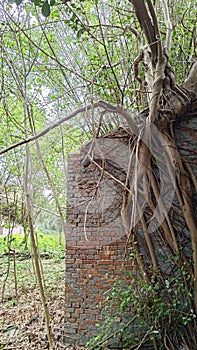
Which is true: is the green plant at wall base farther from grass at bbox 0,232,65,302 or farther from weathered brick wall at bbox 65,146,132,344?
grass at bbox 0,232,65,302

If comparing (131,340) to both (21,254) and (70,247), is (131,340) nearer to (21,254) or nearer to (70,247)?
(70,247)

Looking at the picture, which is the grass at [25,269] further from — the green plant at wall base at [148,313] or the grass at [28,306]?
the green plant at wall base at [148,313]

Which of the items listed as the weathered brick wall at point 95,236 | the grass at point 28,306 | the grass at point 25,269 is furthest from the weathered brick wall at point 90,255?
the grass at point 25,269

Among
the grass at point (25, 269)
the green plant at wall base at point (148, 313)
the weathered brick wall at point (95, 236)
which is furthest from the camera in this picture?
the grass at point (25, 269)

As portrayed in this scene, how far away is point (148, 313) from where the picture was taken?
10.0 ft

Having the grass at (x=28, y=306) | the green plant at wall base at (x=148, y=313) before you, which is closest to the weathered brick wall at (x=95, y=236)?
the green plant at wall base at (x=148, y=313)

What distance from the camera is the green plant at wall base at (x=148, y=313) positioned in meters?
2.99

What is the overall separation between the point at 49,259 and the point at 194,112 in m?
4.44

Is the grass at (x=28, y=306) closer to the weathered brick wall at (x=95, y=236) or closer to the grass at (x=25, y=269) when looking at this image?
the grass at (x=25, y=269)

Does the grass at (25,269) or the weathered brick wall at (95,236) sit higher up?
the weathered brick wall at (95,236)

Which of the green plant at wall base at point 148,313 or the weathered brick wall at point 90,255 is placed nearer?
the green plant at wall base at point 148,313

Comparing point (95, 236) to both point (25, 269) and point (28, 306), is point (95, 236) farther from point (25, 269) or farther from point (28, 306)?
point (25, 269)

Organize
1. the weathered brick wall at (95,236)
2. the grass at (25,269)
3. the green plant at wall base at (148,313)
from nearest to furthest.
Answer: the green plant at wall base at (148,313) < the weathered brick wall at (95,236) < the grass at (25,269)

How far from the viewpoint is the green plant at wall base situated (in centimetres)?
299
